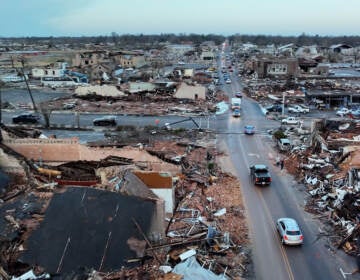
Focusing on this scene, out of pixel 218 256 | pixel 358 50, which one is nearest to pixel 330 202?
pixel 218 256

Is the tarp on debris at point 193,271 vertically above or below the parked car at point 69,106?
above

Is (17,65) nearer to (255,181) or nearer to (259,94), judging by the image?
(259,94)

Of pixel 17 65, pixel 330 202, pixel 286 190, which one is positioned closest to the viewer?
pixel 330 202

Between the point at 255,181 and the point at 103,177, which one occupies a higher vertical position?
the point at 103,177

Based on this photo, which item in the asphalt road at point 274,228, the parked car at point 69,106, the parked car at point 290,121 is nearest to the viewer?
the asphalt road at point 274,228

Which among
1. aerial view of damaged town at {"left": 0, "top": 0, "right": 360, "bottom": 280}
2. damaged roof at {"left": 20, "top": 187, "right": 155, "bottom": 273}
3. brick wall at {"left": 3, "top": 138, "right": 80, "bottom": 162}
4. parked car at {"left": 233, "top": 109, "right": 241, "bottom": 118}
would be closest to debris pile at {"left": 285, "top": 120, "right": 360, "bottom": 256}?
aerial view of damaged town at {"left": 0, "top": 0, "right": 360, "bottom": 280}

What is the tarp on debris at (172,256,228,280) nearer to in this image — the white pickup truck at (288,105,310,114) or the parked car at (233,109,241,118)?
the parked car at (233,109,241,118)

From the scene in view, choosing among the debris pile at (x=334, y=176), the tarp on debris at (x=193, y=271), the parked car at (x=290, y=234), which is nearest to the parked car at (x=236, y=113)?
the debris pile at (x=334, y=176)

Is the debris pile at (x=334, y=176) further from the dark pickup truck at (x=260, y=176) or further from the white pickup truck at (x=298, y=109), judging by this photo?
the white pickup truck at (x=298, y=109)
